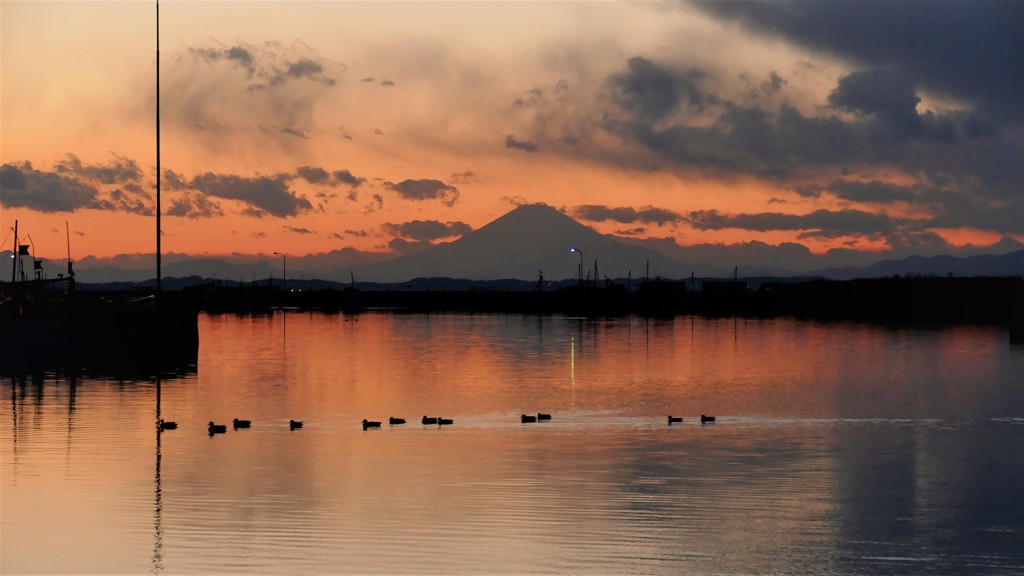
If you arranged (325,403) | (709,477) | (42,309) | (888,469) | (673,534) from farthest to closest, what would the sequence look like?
1. (42,309)
2. (325,403)
3. (888,469)
4. (709,477)
5. (673,534)

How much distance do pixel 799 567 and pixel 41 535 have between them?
1612cm

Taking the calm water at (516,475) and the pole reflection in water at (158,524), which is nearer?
the pole reflection in water at (158,524)

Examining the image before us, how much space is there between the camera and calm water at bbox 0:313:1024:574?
77.6 feet

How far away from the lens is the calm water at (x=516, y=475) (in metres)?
23.7

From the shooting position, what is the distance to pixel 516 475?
109ft

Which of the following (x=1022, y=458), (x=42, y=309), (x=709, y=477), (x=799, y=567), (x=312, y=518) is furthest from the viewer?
(x=42, y=309)

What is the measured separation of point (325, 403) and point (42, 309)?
2317 inches

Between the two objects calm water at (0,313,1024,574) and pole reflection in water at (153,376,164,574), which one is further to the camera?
calm water at (0,313,1024,574)

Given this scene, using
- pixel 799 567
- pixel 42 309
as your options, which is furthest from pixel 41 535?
pixel 42 309

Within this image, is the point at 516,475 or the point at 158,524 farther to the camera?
the point at 516,475

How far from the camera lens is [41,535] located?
997 inches

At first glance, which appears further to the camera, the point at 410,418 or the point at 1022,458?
the point at 410,418

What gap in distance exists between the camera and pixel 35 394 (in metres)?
55.9

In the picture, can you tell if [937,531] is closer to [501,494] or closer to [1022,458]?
[501,494]
